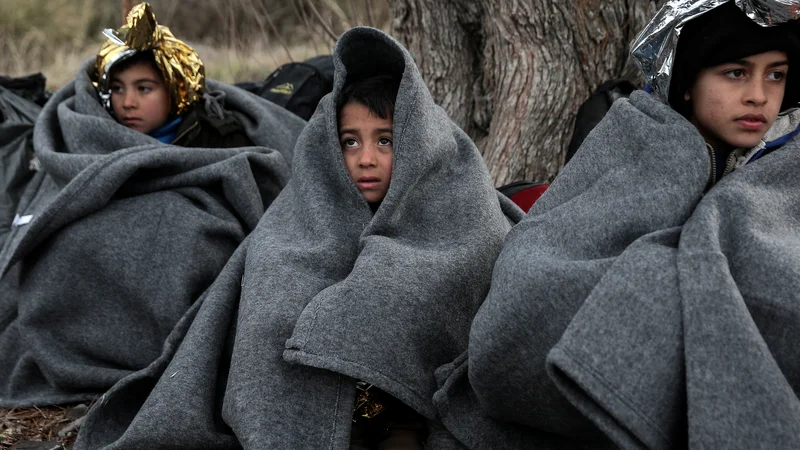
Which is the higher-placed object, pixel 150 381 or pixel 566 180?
pixel 566 180

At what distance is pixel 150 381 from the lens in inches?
124

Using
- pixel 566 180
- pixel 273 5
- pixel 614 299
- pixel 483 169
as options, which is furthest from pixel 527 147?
pixel 273 5

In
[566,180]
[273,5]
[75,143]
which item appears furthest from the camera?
[273,5]

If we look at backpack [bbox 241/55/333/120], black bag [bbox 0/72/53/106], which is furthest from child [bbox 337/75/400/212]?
black bag [bbox 0/72/53/106]

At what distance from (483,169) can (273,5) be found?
10339 mm

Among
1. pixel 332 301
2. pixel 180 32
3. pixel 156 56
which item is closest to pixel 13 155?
pixel 156 56

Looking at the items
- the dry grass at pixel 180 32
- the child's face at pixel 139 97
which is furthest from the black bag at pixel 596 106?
the dry grass at pixel 180 32

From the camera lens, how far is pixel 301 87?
4832 millimetres

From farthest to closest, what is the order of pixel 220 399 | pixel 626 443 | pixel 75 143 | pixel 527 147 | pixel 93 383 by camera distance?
pixel 527 147, pixel 75 143, pixel 93 383, pixel 220 399, pixel 626 443

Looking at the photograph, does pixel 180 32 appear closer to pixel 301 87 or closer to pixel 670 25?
pixel 301 87

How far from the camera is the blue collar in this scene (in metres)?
4.18

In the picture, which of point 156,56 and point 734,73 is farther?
point 156,56

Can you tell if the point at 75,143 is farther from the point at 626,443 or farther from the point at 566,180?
the point at 626,443

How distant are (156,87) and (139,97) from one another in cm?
9
